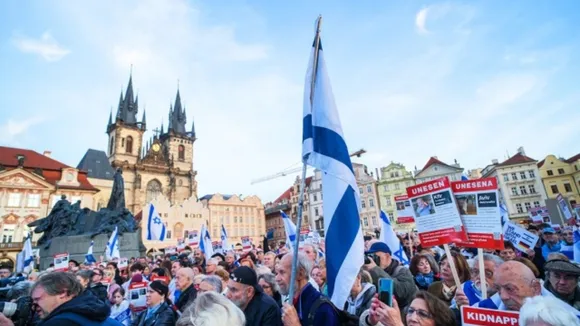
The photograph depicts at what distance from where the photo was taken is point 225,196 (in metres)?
64.8

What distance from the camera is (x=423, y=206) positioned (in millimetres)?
3377

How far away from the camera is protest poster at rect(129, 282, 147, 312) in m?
4.33

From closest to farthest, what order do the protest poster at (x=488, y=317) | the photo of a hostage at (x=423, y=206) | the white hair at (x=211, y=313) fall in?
1. the protest poster at (x=488, y=317)
2. the white hair at (x=211, y=313)
3. the photo of a hostage at (x=423, y=206)

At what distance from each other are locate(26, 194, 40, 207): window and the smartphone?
5124 cm

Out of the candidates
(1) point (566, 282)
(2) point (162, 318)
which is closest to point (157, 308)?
(2) point (162, 318)

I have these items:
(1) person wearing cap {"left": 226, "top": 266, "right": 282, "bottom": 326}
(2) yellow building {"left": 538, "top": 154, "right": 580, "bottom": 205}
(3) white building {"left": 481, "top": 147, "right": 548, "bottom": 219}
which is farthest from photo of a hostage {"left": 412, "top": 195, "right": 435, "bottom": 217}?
(2) yellow building {"left": 538, "top": 154, "right": 580, "bottom": 205}

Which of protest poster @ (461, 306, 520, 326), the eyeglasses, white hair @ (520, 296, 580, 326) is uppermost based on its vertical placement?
white hair @ (520, 296, 580, 326)

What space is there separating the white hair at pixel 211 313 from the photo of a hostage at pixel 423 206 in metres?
2.25

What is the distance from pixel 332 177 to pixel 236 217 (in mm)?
58467

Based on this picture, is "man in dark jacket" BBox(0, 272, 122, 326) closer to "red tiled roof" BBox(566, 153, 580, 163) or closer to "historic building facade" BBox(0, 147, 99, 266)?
"historic building facade" BBox(0, 147, 99, 266)

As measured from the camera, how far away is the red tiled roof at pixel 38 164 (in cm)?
4281

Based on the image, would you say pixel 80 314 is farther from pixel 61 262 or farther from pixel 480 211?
pixel 61 262

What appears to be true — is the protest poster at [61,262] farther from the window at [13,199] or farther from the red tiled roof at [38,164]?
the window at [13,199]

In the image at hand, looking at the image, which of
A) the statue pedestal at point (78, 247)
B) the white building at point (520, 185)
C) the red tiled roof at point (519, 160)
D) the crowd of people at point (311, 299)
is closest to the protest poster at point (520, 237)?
the crowd of people at point (311, 299)
